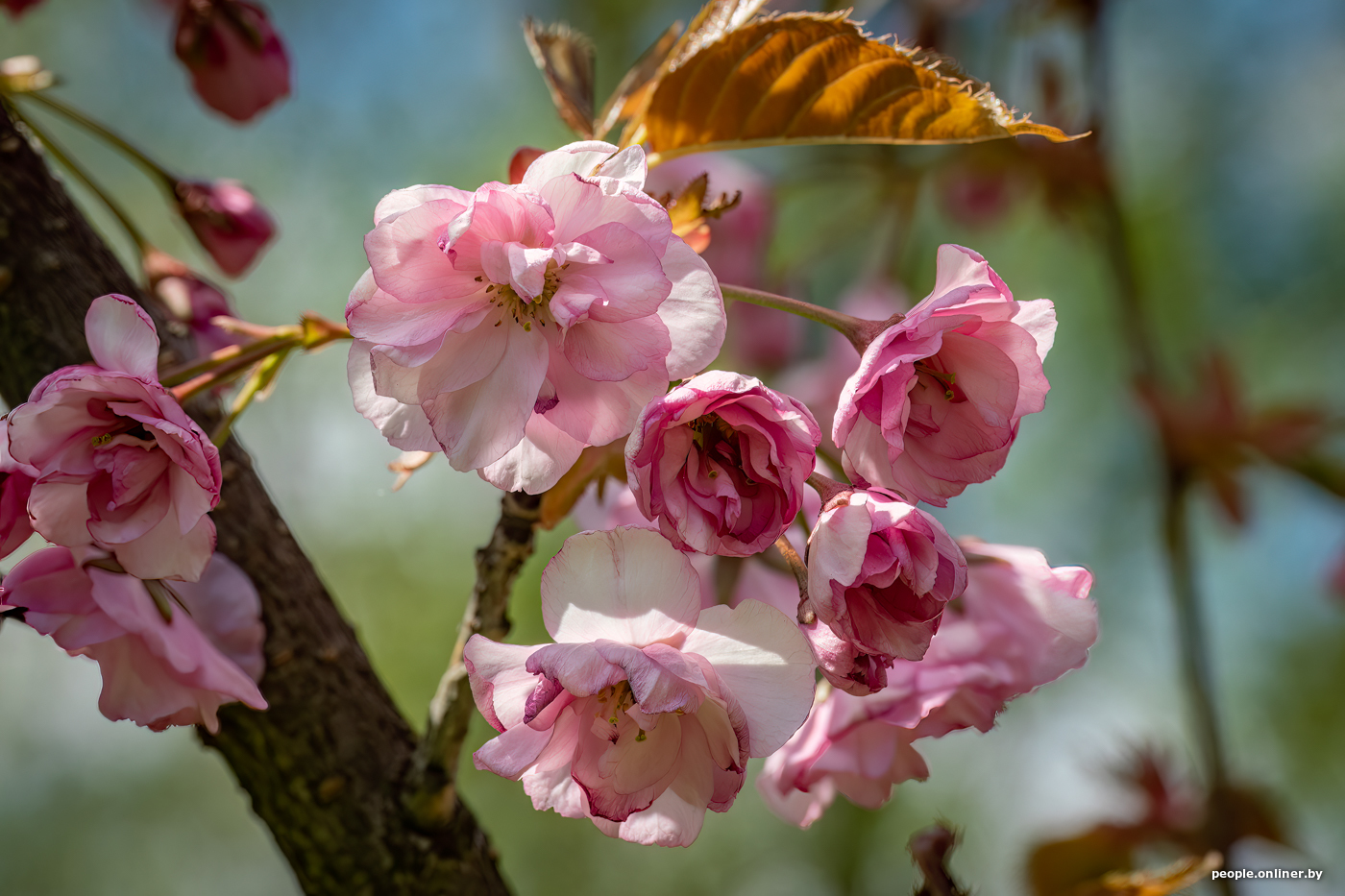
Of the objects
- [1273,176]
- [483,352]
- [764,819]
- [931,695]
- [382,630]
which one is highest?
[483,352]

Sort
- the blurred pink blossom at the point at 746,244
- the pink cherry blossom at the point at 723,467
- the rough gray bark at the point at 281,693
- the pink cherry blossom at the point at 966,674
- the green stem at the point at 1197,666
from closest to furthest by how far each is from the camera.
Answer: the pink cherry blossom at the point at 723,467, the pink cherry blossom at the point at 966,674, the rough gray bark at the point at 281,693, the green stem at the point at 1197,666, the blurred pink blossom at the point at 746,244

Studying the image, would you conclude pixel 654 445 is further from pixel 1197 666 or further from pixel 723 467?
pixel 1197 666

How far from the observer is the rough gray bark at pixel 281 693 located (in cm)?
74

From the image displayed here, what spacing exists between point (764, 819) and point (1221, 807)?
412 cm

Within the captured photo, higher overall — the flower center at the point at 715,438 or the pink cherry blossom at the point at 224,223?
the pink cherry blossom at the point at 224,223

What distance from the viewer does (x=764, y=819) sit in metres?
5.16

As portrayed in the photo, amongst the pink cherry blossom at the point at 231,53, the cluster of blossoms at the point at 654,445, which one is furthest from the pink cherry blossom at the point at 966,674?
the pink cherry blossom at the point at 231,53

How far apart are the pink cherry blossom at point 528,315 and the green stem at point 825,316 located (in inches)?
2.7

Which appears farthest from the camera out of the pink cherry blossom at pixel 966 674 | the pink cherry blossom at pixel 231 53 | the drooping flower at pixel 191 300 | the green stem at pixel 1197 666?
the green stem at pixel 1197 666

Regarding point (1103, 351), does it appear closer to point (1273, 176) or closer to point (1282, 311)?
point (1282, 311)

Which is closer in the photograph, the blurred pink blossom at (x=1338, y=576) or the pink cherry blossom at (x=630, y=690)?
the pink cherry blossom at (x=630, y=690)

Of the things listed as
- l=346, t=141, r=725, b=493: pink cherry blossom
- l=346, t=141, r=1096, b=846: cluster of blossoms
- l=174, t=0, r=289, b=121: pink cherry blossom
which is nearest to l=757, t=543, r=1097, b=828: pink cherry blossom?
l=346, t=141, r=1096, b=846: cluster of blossoms

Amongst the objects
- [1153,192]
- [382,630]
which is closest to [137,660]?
[382,630]

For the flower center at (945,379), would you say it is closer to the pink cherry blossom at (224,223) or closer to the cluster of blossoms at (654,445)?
the cluster of blossoms at (654,445)
